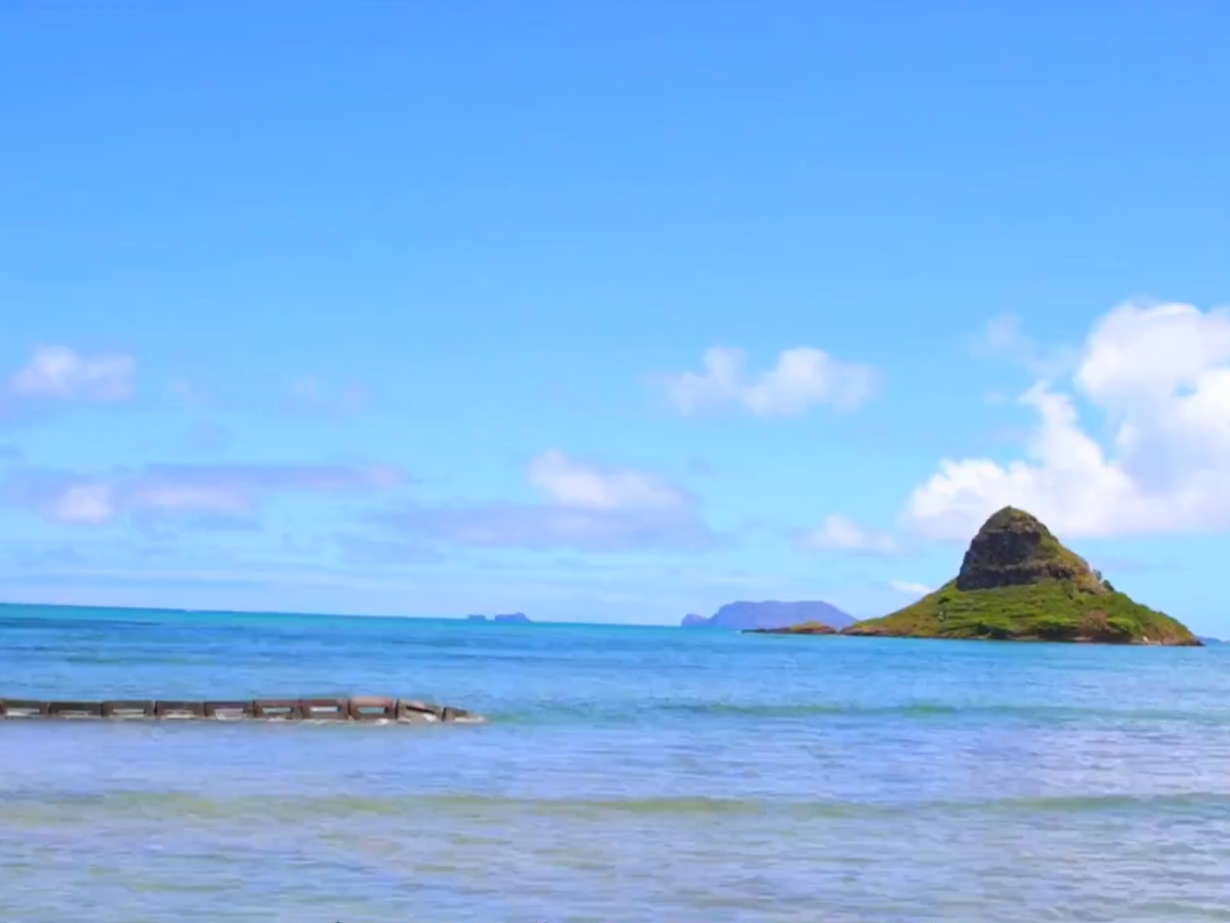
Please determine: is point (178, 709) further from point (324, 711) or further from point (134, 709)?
point (324, 711)

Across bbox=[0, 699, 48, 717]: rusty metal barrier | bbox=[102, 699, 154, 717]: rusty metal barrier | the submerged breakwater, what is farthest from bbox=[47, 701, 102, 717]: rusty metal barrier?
bbox=[102, 699, 154, 717]: rusty metal barrier

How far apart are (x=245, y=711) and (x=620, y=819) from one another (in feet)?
103

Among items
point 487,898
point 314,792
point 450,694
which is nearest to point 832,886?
point 487,898

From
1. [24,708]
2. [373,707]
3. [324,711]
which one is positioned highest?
[373,707]

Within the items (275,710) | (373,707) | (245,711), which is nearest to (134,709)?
(245,711)

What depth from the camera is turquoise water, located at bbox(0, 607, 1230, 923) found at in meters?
25.4

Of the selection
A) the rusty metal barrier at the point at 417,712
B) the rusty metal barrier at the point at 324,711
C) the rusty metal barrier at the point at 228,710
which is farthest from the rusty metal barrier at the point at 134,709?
the rusty metal barrier at the point at 417,712

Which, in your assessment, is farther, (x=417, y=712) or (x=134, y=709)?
(x=417, y=712)

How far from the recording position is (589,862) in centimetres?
2891

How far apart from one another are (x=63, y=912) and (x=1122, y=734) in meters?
56.2

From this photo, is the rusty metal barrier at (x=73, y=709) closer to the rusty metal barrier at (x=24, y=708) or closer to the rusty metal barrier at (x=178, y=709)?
the rusty metal barrier at (x=24, y=708)

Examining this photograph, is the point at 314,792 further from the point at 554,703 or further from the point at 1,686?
the point at 1,686

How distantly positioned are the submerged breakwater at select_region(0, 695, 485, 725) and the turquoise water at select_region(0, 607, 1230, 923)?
2.05 m

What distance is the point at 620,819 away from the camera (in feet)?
114
